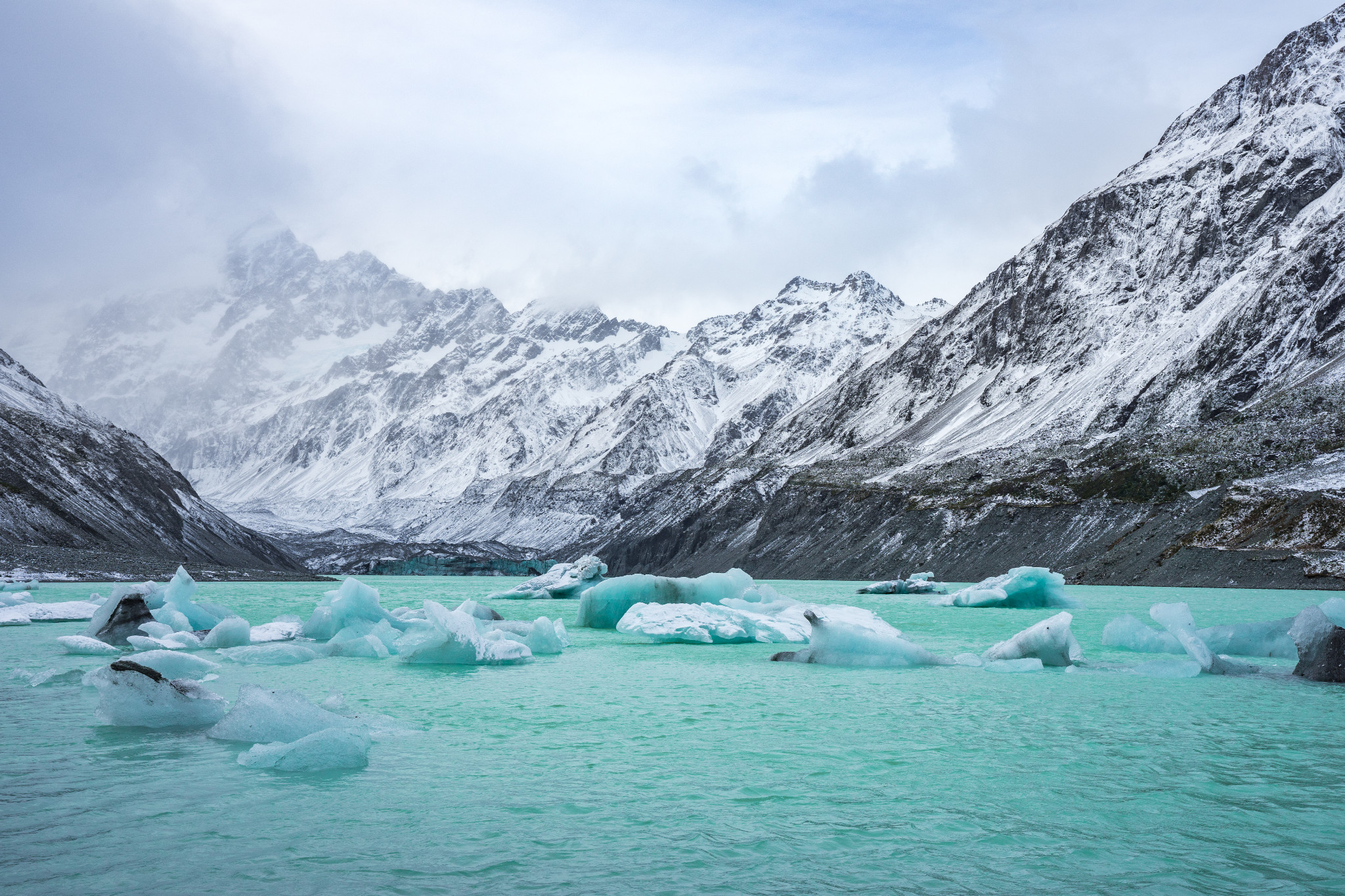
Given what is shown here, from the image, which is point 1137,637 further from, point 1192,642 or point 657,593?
point 657,593

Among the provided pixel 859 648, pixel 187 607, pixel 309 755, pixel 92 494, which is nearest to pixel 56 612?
pixel 187 607

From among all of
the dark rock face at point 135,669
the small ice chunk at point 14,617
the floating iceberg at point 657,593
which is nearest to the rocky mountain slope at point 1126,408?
the floating iceberg at point 657,593

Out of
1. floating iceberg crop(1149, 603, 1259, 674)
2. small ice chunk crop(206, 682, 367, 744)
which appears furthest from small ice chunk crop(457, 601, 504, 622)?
floating iceberg crop(1149, 603, 1259, 674)

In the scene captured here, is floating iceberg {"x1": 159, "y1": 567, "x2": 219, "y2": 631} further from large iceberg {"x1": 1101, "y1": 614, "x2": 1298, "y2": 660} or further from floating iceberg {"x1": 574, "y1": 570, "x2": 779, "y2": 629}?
large iceberg {"x1": 1101, "y1": 614, "x2": 1298, "y2": 660}

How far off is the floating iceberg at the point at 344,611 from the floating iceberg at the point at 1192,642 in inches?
774

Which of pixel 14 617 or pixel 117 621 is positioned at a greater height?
pixel 117 621

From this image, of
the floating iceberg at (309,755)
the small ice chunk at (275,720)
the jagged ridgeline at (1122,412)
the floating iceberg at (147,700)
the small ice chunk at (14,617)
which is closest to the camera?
the floating iceberg at (309,755)

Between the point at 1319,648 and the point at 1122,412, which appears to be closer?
the point at 1319,648

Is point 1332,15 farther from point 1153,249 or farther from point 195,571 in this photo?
point 195,571

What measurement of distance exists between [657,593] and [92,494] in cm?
7957

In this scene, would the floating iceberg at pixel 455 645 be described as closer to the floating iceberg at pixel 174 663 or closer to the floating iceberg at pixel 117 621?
the floating iceberg at pixel 174 663

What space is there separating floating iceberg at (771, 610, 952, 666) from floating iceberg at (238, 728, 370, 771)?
43.0 feet

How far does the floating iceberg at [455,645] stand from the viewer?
22547mm

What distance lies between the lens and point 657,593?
36.1 metres
